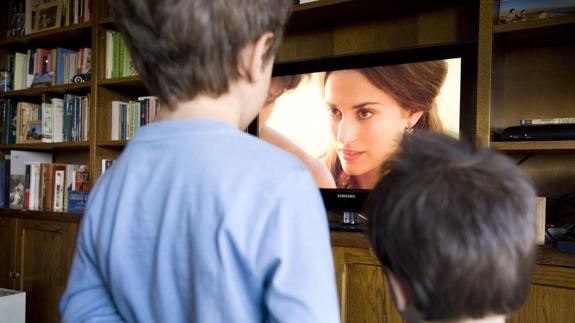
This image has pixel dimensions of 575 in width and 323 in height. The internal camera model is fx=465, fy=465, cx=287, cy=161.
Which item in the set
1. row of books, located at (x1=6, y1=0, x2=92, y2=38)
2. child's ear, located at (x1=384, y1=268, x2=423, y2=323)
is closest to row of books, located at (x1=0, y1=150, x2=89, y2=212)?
row of books, located at (x1=6, y1=0, x2=92, y2=38)

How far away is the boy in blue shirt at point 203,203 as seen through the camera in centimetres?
43

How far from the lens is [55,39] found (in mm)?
2814

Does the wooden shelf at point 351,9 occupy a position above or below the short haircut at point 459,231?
above

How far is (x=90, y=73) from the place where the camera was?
265cm

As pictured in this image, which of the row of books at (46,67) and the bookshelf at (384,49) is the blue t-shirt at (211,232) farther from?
the row of books at (46,67)

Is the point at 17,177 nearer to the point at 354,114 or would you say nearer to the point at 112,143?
the point at 112,143

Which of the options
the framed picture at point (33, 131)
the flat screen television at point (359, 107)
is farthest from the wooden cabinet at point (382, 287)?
the framed picture at point (33, 131)

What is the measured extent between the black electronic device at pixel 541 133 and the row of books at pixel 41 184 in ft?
7.21

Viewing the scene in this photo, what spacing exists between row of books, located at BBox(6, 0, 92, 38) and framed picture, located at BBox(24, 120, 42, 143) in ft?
1.83

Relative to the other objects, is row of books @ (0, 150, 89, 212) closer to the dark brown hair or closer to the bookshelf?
the bookshelf

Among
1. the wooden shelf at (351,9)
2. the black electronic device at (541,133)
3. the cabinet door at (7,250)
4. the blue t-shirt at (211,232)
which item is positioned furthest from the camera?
the cabinet door at (7,250)

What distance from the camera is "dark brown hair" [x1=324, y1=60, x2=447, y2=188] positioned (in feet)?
5.56

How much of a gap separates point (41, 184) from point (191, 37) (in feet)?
8.97

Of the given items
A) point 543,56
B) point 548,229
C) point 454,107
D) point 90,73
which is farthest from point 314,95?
point 90,73
